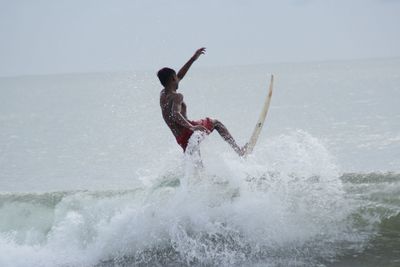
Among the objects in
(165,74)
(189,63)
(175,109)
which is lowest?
(175,109)

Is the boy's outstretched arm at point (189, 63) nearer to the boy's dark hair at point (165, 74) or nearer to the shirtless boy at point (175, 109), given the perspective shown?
the shirtless boy at point (175, 109)

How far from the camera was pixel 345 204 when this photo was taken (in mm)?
7746

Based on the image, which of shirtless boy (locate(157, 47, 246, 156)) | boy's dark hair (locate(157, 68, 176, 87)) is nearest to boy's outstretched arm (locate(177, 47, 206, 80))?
shirtless boy (locate(157, 47, 246, 156))

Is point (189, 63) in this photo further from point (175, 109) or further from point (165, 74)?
point (175, 109)

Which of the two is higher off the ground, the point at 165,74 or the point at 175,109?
the point at 165,74

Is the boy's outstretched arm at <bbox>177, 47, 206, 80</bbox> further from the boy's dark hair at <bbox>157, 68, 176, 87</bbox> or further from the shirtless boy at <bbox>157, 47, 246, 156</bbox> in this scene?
the boy's dark hair at <bbox>157, 68, 176, 87</bbox>

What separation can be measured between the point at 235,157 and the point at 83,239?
2214 mm

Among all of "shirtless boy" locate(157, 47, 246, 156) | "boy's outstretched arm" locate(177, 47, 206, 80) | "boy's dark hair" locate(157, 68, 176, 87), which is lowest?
"shirtless boy" locate(157, 47, 246, 156)

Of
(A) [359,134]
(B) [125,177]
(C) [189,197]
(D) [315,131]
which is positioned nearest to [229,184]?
(C) [189,197]

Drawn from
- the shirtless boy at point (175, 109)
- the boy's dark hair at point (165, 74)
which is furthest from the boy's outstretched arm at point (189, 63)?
the boy's dark hair at point (165, 74)

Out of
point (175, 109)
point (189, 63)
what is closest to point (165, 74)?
point (175, 109)

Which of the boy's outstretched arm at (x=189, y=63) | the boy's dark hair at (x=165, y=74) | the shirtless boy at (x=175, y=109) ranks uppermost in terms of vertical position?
the boy's outstretched arm at (x=189, y=63)

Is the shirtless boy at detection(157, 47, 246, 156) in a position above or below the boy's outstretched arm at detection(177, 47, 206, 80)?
below

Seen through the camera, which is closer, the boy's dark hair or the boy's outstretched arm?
the boy's dark hair
